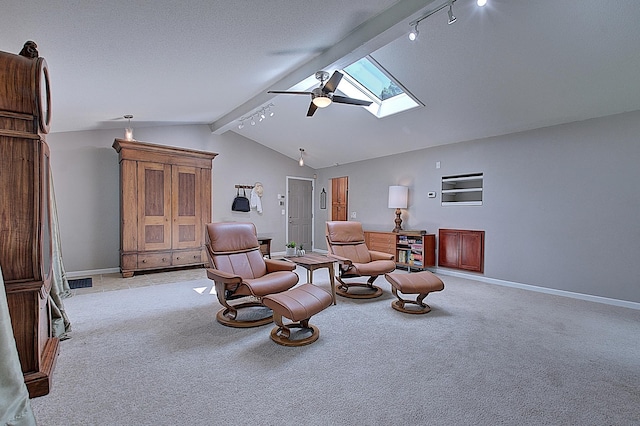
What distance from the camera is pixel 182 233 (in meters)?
5.62

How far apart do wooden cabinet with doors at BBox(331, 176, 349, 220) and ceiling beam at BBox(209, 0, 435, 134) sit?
3655 mm

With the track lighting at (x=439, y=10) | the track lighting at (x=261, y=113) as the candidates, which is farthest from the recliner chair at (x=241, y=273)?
the track lighting at (x=439, y=10)

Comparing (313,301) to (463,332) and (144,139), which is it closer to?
(463,332)

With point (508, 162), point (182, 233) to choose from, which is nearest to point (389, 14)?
point (508, 162)

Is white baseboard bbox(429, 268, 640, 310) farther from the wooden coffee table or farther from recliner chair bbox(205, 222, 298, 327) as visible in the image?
recliner chair bbox(205, 222, 298, 327)

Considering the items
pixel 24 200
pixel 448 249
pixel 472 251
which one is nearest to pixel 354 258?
pixel 448 249

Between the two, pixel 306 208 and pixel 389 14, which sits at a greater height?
pixel 389 14

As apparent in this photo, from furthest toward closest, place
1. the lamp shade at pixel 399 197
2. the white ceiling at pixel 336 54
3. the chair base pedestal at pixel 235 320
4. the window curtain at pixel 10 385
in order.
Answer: the lamp shade at pixel 399 197 < the chair base pedestal at pixel 235 320 < the white ceiling at pixel 336 54 < the window curtain at pixel 10 385

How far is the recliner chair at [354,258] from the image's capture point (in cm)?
402

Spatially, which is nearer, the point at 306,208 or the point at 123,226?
the point at 123,226

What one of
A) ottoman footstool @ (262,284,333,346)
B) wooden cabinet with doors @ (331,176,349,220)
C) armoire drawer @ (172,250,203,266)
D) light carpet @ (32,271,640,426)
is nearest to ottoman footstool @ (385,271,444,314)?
light carpet @ (32,271,640,426)

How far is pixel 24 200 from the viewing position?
5.93ft

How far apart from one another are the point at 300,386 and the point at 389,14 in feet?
9.81

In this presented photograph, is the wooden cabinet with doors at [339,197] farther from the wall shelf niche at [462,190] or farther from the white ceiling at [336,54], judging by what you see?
the white ceiling at [336,54]
